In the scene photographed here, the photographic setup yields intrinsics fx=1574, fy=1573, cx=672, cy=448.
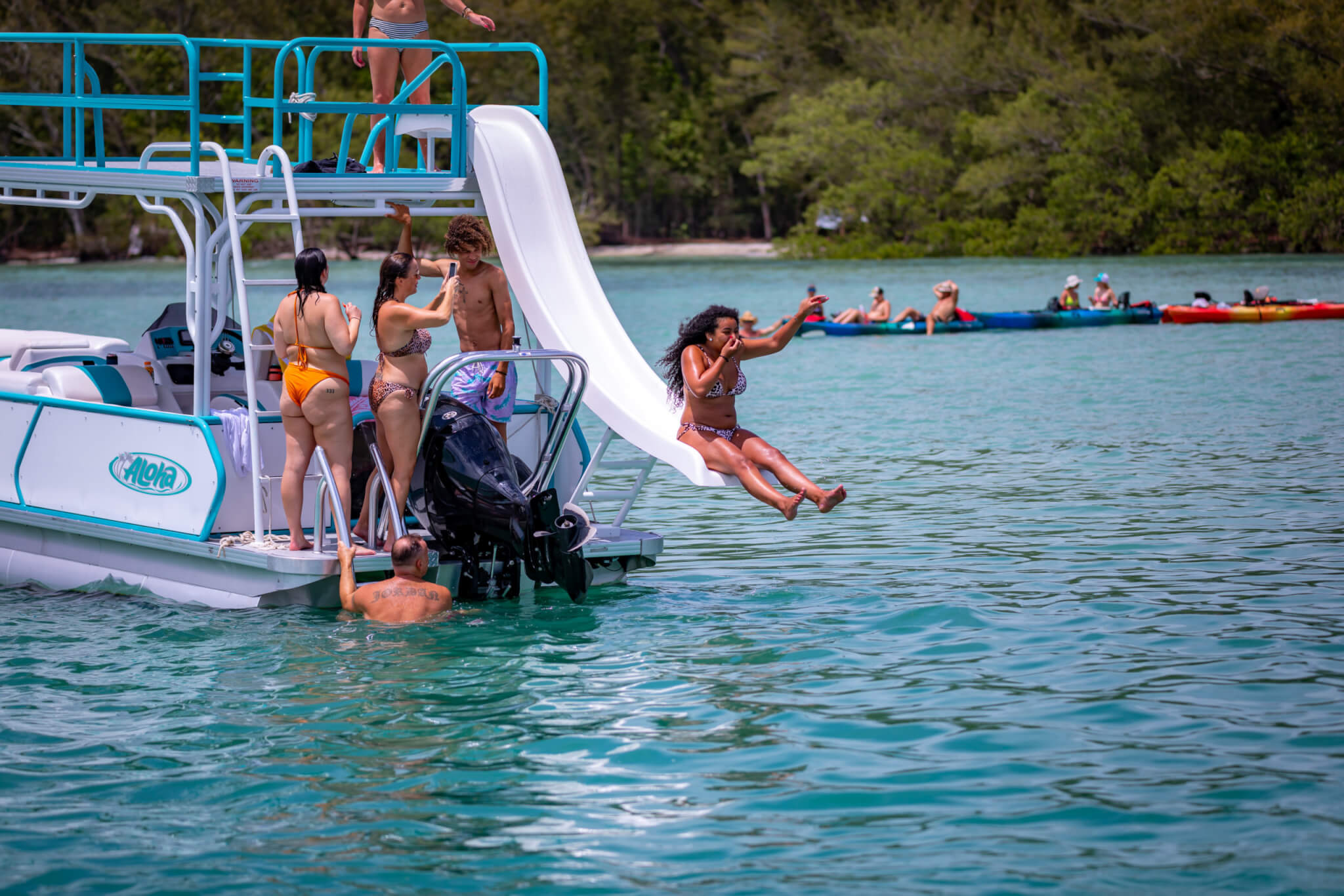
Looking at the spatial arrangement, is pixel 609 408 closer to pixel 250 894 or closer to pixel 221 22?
pixel 250 894

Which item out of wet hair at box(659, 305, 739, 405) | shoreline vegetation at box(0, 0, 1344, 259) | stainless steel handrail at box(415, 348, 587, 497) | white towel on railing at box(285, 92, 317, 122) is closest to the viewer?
stainless steel handrail at box(415, 348, 587, 497)

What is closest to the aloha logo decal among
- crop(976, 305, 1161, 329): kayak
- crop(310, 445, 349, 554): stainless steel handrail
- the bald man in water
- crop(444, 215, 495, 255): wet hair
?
crop(310, 445, 349, 554): stainless steel handrail

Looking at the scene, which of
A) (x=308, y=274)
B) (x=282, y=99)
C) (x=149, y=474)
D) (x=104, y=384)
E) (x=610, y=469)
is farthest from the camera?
(x=104, y=384)

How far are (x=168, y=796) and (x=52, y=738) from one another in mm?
1100

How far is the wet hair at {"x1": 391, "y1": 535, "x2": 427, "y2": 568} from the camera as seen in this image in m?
8.78

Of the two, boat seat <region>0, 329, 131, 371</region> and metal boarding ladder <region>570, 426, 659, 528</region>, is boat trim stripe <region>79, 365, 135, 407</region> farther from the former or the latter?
metal boarding ladder <region>570, 426, 659, 528</region>

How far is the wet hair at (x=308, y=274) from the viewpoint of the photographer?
8922 mm

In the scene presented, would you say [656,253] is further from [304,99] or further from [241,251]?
[241,251]

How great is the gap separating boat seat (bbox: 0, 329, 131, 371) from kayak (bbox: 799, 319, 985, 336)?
74.3 feet

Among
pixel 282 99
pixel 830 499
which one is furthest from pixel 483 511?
pixel 282 99

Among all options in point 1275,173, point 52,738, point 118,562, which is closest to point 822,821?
point 52,738

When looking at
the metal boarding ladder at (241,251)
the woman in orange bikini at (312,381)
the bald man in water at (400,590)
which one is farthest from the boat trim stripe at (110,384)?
the bald man in water at (400,590)

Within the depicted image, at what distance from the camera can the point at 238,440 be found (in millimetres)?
9312

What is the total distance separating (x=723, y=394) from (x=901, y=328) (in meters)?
24.2
